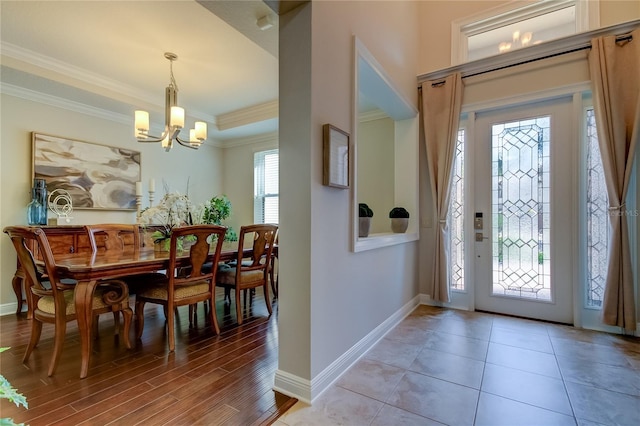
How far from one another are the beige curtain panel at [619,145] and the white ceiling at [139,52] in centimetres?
303

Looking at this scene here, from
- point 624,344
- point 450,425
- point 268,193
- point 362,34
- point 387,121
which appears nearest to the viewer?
point 450,425

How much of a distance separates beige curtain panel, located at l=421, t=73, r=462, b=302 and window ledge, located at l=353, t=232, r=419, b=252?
0.37 meters

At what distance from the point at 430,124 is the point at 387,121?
2.75 feet

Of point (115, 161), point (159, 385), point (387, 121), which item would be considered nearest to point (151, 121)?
point (115, 161)

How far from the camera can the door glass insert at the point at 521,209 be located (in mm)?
3117

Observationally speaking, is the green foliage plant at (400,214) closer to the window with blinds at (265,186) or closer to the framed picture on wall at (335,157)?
the framed picture on wall at (335,157)

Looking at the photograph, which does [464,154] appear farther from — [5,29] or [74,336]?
[5,29]

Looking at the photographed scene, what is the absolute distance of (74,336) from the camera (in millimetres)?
2713

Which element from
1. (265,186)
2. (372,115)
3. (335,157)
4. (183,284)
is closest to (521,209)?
(372,115)

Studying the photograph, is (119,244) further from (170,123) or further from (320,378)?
(320,378)

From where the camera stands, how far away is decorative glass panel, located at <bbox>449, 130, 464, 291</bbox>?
11.6 ft

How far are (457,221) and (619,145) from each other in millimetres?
1550

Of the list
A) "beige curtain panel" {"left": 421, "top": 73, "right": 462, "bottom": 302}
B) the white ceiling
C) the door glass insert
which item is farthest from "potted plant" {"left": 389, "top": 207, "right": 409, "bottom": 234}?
Answer: the white ceiling

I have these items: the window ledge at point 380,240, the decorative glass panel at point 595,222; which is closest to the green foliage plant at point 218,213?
the window ledge at point 380,240
